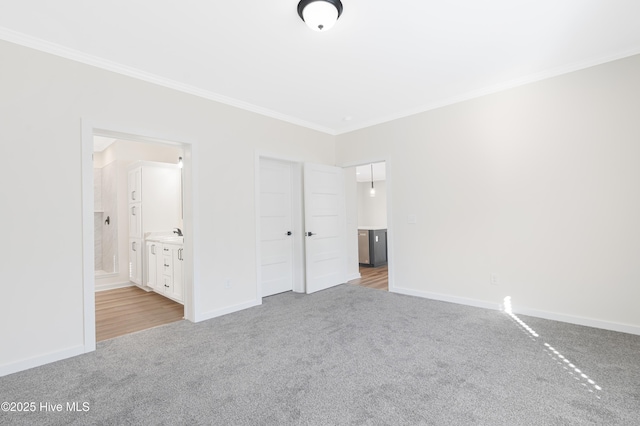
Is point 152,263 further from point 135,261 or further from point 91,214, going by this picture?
point 91,214

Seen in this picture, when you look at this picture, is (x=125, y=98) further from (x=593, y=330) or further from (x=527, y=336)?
(x=593, y=330)

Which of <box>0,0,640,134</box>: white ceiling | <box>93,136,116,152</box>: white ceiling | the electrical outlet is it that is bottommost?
the electrical outlet

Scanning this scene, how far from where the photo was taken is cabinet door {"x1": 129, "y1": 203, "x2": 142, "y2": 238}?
16.8ft

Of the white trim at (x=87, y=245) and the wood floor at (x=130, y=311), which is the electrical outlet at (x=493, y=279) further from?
the white trim at (x=87, y=245)

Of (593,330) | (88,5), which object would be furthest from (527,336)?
(88,5)

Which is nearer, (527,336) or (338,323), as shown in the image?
(527,336)

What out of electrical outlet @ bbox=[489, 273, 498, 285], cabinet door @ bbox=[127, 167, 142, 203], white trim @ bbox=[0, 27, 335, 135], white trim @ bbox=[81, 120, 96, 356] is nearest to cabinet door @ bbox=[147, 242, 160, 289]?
cabinet door @ bbox=[127, 167, 142, 203]

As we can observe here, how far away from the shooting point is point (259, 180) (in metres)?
4.11

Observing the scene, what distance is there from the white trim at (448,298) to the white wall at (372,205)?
18.2 feet

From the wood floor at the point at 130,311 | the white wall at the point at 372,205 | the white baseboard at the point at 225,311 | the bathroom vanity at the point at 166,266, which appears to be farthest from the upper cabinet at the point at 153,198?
the white wall at the point at 372,205

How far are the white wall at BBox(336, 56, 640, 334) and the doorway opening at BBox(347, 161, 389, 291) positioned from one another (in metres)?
0.91

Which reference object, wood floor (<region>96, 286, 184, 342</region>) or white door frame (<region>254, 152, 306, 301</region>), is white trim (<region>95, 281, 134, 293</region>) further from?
white door frame (<region>254, 152, 306, 301</region>)

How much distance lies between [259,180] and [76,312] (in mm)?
2393

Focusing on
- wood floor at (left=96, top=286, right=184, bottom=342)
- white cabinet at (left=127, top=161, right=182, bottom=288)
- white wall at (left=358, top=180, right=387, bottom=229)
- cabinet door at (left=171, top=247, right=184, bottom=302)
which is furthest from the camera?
white wall at (left=358, top=180, right=387, bottom=229)
